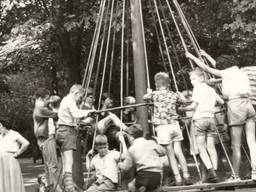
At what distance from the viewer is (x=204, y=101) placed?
306 inches

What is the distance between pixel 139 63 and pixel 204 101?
54.1 inches

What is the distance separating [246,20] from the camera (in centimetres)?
1307

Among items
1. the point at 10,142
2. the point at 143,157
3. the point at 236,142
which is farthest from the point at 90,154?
the point at 236,142

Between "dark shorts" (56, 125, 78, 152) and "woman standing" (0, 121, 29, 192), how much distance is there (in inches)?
23.7

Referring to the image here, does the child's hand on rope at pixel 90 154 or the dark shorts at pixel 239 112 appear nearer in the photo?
the dark shorts at pixel 239 112

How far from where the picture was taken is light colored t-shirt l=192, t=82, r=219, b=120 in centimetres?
776

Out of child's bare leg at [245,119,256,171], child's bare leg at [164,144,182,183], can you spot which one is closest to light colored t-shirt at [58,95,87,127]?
child's bare leg at [164,144,182,183]

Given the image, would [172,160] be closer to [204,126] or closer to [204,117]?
[204,126]

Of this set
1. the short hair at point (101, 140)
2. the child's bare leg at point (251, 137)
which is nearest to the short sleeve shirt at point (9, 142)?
the short hair at point (101, 140)

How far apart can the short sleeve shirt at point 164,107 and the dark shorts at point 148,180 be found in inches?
49.1

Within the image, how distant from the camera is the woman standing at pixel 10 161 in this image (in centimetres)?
737

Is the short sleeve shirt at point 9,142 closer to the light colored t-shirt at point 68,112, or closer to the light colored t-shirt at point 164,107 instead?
the light colored t-shirt at point 68,112

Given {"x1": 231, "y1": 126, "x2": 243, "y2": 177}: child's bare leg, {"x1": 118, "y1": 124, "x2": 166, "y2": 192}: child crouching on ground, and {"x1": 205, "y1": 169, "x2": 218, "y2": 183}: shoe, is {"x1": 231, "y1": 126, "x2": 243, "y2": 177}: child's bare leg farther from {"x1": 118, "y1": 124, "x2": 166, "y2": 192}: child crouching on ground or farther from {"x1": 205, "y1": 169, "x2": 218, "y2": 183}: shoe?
{"x1": 118, "y1": 124, "x2": 166, "y2": 192}: child crouching on ground

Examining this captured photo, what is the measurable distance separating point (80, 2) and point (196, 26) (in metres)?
3.89
